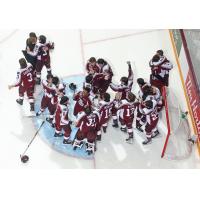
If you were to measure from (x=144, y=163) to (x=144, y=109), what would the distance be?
73 centimetres

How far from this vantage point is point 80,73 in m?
6.61

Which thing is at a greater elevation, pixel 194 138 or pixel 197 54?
pixel 197 54

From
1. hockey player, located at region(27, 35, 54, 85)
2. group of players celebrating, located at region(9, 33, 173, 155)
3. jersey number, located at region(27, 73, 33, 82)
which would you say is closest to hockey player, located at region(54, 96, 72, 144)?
group of players celebrating, located at region(9, 33, 173, 155)

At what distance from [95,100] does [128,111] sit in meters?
0.73

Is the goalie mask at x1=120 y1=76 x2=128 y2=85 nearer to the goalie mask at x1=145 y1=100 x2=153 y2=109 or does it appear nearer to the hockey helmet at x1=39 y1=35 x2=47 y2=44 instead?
the goalie mask at x1=145 y1=100 x2=153 y2=109

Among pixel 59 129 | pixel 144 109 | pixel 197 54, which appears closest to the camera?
pixel 144 109

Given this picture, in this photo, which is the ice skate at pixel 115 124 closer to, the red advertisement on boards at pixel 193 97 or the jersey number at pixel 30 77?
the red advertisement on boards at pixel 193 97

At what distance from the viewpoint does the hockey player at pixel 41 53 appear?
6.00 meters

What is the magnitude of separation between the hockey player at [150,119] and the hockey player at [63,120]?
921 millimetres

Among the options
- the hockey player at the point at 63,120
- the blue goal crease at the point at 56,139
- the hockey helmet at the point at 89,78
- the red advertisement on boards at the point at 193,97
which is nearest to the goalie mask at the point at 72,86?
the blue goal crease at the point at 56,139

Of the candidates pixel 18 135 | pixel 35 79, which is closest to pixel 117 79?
pixel 35 79

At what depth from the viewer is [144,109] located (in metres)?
5.30

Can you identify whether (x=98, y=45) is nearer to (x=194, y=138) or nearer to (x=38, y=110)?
(x=38, y=110)

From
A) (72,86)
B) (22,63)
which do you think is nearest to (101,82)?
(72,86)
